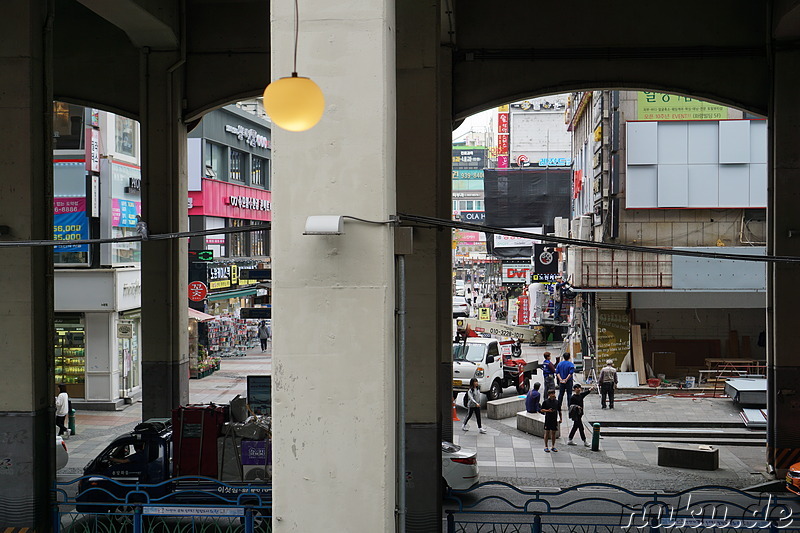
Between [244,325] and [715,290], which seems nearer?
[715,290]

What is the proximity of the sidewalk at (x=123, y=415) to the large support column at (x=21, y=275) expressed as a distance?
5874mm

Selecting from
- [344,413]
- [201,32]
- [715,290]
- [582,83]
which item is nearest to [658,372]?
[715,290]

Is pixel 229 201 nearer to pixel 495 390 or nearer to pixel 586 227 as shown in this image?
pixel 586 227

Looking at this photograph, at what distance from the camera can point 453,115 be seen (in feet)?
74.4

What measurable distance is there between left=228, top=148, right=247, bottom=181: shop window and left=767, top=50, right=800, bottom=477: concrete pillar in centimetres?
3634

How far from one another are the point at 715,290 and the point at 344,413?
24.5 metres

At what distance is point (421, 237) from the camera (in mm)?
15414

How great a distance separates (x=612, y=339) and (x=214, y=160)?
26335mm

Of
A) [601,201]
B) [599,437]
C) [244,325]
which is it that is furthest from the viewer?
[244,325]

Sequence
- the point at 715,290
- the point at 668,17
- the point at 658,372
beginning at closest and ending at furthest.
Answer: the point at 668,17 → the point at 715,290 → the point at 658,372

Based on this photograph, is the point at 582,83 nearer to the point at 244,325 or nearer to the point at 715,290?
the point at 715,290

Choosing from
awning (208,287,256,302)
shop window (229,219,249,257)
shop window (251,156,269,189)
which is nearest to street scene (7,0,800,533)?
awning (208,287,256,302)

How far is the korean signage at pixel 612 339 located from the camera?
3155 centimetres

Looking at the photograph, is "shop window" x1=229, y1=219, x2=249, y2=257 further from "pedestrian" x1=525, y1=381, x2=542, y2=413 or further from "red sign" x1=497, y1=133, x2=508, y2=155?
"red sign" x1=497, y1=133, x2=508, y2=155
